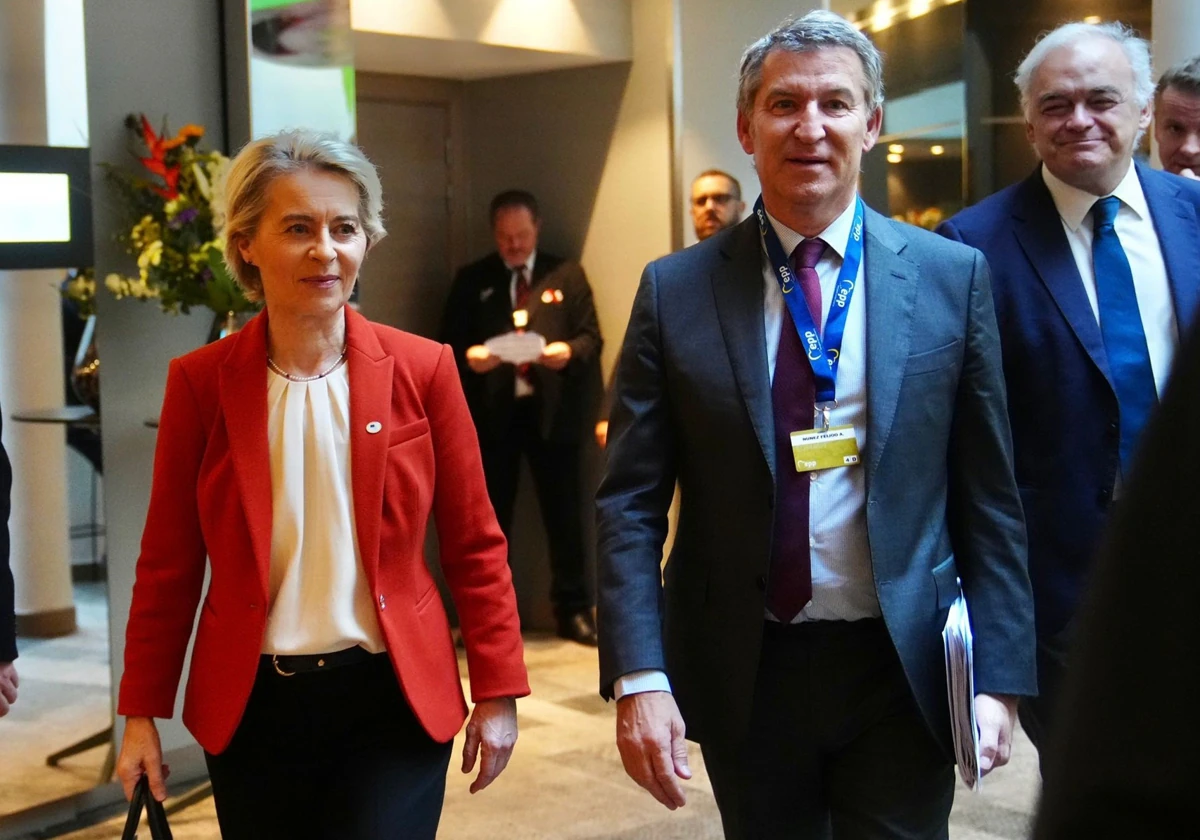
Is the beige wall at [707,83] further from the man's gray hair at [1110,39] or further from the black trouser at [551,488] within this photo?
the man's gray hair at [1110,39]

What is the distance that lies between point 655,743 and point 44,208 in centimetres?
301

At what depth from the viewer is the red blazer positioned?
2.41m

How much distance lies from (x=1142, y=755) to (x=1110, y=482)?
2319 millimetres

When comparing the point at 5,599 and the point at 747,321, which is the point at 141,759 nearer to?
the point at 5,599

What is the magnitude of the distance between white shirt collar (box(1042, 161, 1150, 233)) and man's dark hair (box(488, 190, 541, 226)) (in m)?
4.29

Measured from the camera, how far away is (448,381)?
2.62 m

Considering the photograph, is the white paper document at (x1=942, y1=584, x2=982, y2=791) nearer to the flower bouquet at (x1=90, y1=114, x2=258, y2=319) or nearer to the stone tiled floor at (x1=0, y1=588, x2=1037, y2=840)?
the stone tiled floor at (x1=0, y1=588, x2=1037, y2=840)

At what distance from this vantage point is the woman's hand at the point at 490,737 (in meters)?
2.57

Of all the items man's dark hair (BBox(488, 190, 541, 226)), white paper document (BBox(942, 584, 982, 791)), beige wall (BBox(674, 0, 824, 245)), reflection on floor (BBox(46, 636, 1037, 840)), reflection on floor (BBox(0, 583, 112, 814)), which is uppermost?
beige wall (BBox(674, 0, 824, 245))

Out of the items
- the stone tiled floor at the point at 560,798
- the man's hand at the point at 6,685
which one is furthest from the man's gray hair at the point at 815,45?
the stone tiled floor at the point at 560,798

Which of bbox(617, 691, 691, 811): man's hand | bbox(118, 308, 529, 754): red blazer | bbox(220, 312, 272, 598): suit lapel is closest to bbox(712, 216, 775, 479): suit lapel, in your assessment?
bbox(617, 691, 691, 811): man's hand

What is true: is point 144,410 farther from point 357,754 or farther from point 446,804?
point 357,754

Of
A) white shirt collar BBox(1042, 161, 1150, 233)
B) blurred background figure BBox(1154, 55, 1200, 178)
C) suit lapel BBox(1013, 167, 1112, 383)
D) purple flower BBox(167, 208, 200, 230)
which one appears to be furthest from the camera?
purple flower BBox(167, 208, 200, 230)

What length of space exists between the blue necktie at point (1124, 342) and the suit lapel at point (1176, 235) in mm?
74
